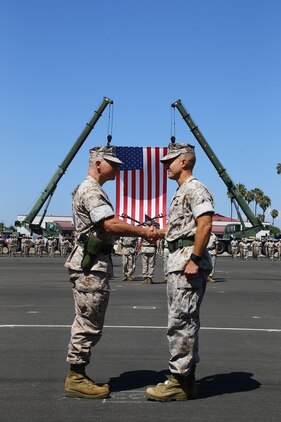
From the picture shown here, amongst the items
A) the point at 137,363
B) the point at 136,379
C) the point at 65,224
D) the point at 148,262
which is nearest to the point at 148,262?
the point at 148,262

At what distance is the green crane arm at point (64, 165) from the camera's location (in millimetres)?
58094

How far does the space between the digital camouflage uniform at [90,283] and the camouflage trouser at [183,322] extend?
63cm

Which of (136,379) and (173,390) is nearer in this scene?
(173,390)

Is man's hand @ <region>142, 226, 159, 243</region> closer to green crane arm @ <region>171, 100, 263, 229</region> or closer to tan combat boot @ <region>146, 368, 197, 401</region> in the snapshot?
tan combat boot @ <region>146, 368, 197, 401</region>

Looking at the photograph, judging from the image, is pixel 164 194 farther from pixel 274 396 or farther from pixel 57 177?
pixel 274 396

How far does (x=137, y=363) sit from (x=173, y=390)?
1.72 meters

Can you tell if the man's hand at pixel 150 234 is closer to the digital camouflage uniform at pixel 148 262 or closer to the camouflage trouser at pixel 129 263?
the digital camouflage uniform at pixel 148 262

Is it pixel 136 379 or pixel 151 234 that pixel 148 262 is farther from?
pixel 151 234

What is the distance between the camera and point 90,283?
6.29 metres

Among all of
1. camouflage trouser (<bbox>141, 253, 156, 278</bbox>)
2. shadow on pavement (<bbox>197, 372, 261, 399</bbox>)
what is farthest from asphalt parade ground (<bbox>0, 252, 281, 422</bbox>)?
camouflage trouser (<bbox>141, 253, 156, 278</bbox>)

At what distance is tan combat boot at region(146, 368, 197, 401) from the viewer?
20.0 ft

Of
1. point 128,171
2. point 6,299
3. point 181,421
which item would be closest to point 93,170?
point 181,421

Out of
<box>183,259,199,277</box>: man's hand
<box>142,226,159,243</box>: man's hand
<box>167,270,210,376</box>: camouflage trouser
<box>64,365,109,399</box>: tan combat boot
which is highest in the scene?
<box>142,226,159,243</box>: man's hand

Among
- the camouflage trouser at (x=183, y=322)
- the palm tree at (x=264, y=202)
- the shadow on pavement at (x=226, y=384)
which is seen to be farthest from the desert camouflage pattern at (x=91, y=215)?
the palm tree at (x=264, y=202)
